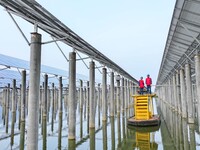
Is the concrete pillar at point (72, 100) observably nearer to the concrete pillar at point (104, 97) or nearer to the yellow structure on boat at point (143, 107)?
the yellow structure on boat at point (143, 107)

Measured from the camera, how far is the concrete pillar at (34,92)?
757cm

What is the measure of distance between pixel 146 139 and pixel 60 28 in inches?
279

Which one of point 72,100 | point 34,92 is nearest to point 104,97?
point 72,100

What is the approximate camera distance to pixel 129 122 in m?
15.8

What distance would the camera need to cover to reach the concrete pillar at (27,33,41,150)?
757 centimetres

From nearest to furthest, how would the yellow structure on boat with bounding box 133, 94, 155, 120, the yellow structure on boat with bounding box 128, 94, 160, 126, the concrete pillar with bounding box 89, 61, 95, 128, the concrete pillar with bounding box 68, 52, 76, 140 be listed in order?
the concrete pillar with bounding box 68, 52, 76, 140 → the concrete pillar with bounding box 89, 61, 95, 128 → the yellow structure on boat with bounding box 128, 94, 160, 126 → the yellow structure on boat with bounding box 133, 94, 155, 120

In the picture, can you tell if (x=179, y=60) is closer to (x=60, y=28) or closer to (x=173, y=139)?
(x=173, y=139)

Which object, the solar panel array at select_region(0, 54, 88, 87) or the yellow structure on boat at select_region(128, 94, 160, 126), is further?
the solar panel array at select_region(0, 54, 88, 87)

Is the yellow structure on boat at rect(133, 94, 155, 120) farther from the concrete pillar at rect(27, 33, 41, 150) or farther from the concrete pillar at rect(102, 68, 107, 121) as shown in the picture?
the concrete pillar at rect(27, 33, 41, 150)

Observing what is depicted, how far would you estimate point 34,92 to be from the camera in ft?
25.5

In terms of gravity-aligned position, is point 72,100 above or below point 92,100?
above

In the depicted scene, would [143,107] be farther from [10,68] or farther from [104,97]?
[10,68]

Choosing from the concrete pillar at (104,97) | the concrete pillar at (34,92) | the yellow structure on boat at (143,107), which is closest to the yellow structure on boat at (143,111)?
the yellow structure on boat at (143,107)

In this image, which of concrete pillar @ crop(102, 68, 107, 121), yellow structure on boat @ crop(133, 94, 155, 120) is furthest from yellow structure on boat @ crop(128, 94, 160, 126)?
concrete pillar @ crop(102, 68, 107, 121)
